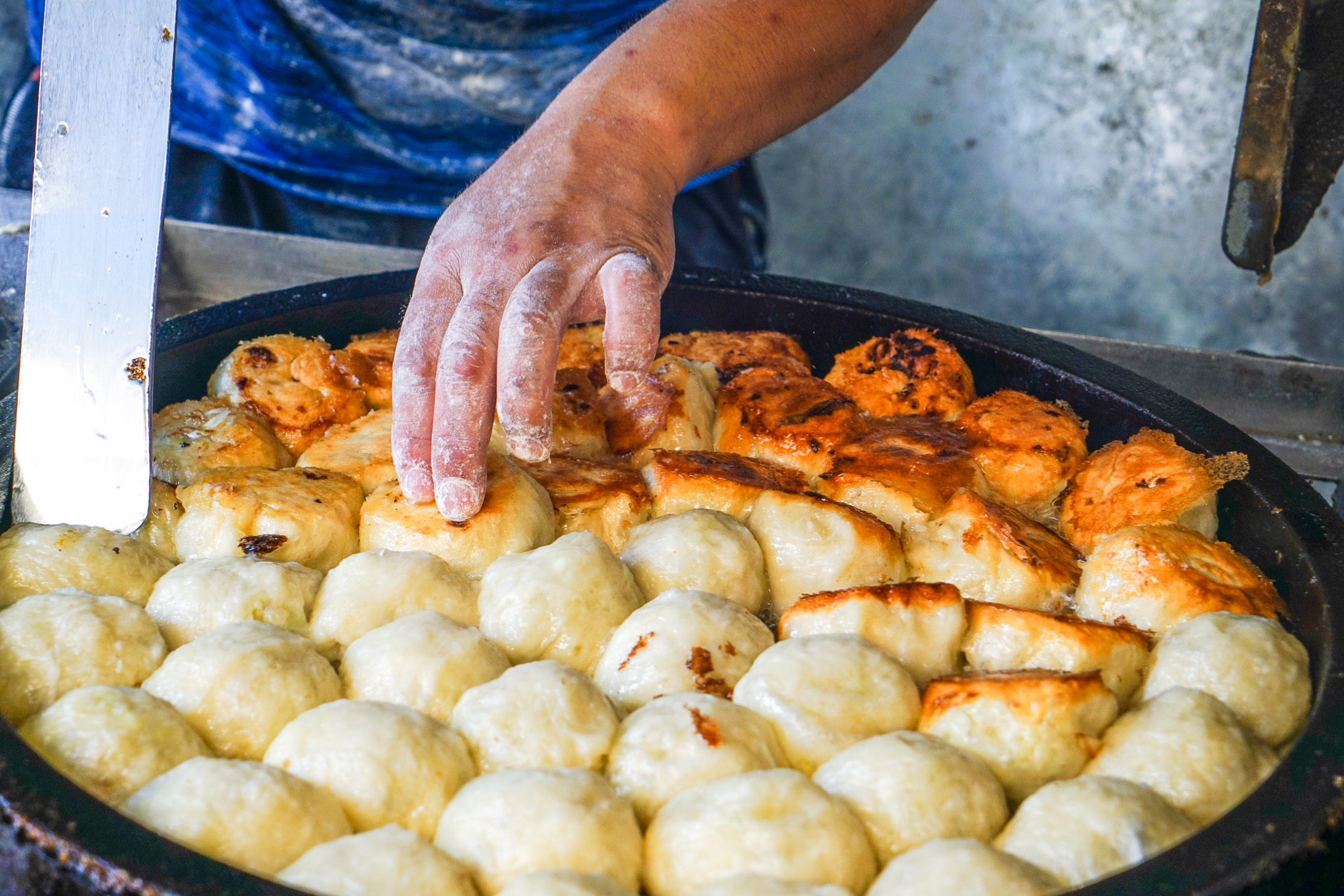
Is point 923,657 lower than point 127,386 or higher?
lower

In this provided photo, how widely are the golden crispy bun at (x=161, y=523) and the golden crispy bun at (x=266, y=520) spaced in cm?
1

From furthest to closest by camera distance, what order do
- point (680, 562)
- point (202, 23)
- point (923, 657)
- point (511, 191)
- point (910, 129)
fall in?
point (910, 129), point (202, 23), point (511, 191), point (680, 562), point (923, 657)

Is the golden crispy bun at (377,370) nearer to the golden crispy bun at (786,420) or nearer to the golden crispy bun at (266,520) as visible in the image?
the golden crispy bun at (266,520)

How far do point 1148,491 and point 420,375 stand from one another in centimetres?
131

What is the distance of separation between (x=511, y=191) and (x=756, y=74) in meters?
0.83

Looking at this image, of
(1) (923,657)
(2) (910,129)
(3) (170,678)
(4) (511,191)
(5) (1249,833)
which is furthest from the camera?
(2) (910,129)

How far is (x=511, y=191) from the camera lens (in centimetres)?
205

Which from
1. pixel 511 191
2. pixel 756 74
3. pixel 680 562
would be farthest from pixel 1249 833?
pixel 756 74

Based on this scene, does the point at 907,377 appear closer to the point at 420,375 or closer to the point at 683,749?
the point at 420,375

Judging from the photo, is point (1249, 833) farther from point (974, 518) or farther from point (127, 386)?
point (127, 386)

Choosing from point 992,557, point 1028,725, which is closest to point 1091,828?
point 1028,725

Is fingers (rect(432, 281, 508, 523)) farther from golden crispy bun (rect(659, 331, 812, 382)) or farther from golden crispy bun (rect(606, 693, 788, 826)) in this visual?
golden crispy bun (rect(659, 331, 812, 382))

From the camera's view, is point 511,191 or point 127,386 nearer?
point 127,386

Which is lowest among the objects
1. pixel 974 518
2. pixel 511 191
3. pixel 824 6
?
pixel 974 518
